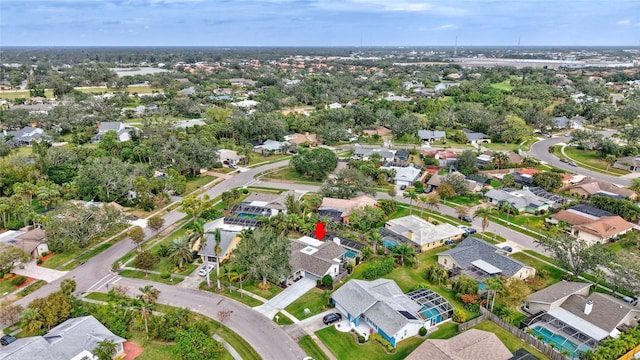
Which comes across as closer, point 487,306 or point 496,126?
point 487,306

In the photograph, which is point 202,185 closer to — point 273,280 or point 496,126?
point 273,280

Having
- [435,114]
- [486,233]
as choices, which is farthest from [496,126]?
[486,233]

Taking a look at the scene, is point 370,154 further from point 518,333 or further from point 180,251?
point 518,333

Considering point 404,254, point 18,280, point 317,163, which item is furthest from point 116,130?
point 404,254

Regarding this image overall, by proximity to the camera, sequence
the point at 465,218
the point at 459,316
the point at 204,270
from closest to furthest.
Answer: the point at 459,316 → the point at 204,270 → the point at 465,218

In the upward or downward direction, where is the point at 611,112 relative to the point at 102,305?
upward

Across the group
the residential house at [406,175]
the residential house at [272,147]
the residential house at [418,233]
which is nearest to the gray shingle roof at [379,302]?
the residential house at [418,233]
